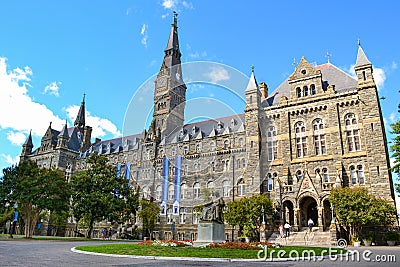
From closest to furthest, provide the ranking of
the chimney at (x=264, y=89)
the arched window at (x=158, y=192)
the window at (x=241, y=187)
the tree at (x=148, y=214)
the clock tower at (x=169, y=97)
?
the window at (x=241, y=187)
the tree at (x=148, y=214)
the chimney at (x=264, y=89)
the arched window at (x=158, y=192)
the clock tower at (x=169, y=97)

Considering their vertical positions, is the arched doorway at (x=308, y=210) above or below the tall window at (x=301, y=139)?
below

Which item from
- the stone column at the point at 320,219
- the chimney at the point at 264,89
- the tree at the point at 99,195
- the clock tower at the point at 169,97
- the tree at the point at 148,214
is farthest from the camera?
the clock tower at the point at 169,97

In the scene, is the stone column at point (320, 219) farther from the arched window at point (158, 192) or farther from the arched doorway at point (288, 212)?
the arched window at point (158, 192)

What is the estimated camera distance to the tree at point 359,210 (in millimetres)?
29281

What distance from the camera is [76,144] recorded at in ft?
251

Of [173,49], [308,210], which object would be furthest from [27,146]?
[308,210]

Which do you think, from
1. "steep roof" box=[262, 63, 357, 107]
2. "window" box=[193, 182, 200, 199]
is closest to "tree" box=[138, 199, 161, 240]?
"window" box=[193, 182, 200, 199]

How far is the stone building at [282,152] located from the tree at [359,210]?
8.81 ft

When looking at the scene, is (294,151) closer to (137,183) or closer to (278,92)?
(278,92)

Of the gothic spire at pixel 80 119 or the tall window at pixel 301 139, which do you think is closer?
the tall window at pixel 301 139

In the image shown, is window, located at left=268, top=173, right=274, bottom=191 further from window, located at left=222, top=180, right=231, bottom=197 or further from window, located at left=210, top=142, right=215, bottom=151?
window, located at left=210, top=142, right=215, bottom=151

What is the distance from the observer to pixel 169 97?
222ft

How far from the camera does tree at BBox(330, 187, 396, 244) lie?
29281 millimetres

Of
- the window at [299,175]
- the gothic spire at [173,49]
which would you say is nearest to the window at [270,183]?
the window at [299,175]
